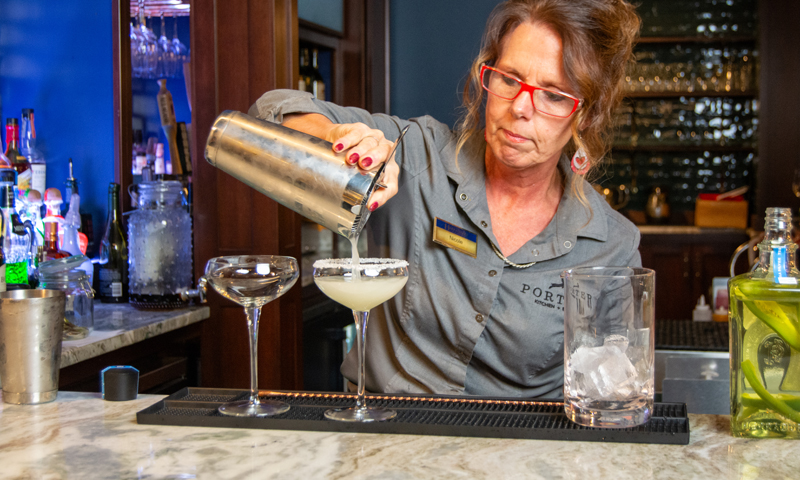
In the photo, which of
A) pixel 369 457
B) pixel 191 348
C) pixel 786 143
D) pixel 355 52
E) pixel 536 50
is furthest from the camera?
pixel 786 143

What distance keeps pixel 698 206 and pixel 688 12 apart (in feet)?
4.41

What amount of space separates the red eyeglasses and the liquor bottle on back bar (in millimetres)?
544

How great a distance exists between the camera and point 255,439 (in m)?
0.96

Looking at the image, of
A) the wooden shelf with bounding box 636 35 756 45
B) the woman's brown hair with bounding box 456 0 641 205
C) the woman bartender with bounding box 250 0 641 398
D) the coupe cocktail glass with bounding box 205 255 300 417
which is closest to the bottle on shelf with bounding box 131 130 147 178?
the woman bartender with bounding box 250 0 641 398

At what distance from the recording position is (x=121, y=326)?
2121 millimetres

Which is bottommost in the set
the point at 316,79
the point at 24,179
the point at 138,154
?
the point at 24,179

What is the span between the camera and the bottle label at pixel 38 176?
2.54 m

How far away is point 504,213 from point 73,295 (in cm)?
116

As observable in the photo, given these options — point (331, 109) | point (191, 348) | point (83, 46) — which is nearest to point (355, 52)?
point (83, 46)

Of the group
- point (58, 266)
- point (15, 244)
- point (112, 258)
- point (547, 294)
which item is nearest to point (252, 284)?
point (547, 294)

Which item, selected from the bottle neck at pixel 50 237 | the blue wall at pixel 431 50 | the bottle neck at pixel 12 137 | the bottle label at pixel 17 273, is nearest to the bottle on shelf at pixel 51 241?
the bottle neck at pixel 50 237

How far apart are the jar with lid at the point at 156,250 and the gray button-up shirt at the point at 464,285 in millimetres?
1186

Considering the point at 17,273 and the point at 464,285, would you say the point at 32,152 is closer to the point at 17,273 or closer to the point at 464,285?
the point at 17,273

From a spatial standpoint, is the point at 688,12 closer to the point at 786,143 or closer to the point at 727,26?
the point at 727,26
